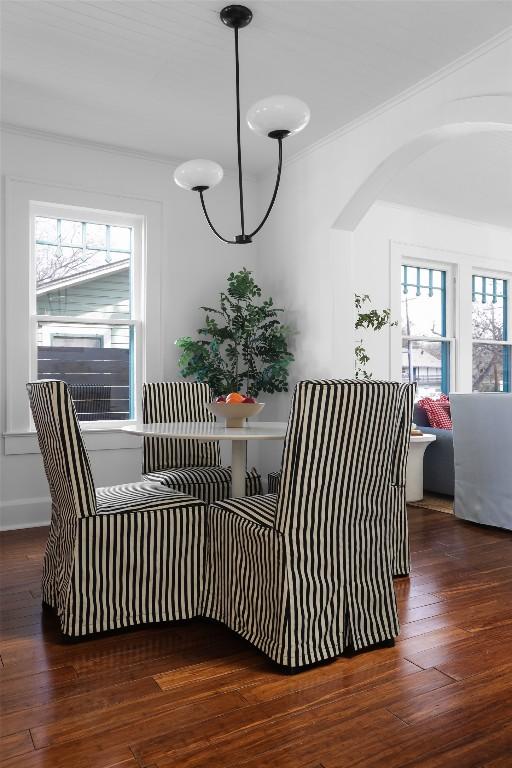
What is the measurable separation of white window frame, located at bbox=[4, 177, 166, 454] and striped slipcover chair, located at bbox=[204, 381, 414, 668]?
2.47 metres

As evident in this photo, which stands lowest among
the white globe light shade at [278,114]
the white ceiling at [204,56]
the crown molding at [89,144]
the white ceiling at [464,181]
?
the white globe light shade at [278,114]

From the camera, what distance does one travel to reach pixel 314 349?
15.0ft

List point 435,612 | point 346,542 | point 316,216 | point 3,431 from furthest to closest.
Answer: point 316,216 < point 3,431 < point 435,612 < point 346,542

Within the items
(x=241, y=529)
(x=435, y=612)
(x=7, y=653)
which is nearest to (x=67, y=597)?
(x=7, y=653)

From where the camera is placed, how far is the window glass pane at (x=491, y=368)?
7.04 m

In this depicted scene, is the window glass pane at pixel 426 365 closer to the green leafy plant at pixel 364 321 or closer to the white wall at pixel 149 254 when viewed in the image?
the green leafy plant at pixel 364 321

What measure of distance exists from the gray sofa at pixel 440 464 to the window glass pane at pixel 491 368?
2.05 metres

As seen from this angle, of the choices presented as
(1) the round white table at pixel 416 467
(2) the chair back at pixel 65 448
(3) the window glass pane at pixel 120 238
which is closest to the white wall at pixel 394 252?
(1) the round white table at pixel 416 467

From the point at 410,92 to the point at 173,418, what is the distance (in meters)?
2.37

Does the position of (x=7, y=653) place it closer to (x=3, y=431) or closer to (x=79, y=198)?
(x=3, y=431)

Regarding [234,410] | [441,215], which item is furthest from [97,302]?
[441,215]

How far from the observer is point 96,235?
4.64 metres

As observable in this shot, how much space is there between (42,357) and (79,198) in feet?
3.82

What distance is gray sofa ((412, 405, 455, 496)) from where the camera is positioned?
5.00 metres
